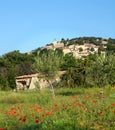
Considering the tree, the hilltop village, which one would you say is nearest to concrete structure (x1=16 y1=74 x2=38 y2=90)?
the tree

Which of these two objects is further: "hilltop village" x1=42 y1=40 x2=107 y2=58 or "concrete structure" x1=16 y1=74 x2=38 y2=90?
"hilltop village" x1=42 y1=40 x2=107 y2=58

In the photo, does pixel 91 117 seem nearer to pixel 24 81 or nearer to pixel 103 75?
pixel 103 75

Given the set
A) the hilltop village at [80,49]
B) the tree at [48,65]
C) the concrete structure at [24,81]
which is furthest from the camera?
the hilltop village at [80,49]

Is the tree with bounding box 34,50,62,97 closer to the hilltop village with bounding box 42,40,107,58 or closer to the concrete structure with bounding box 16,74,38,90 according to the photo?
the concrete structure with bounding box 16,74,38,90

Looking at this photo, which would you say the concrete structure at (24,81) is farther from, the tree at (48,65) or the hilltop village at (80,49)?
the hilltop village at (80,49)

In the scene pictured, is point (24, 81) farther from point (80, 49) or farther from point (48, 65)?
point (80, 49)

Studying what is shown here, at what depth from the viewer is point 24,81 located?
6059cm

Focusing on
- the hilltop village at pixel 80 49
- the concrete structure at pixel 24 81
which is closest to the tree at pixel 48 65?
the concrete structure at pixel 24 81

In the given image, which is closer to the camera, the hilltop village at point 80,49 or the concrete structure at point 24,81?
the concrete structure at point 24,81

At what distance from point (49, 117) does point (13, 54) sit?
71.3m

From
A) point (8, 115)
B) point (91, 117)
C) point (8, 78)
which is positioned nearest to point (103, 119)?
point (91, 117)

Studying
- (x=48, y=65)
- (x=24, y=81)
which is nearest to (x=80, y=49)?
(x=24, y=81)

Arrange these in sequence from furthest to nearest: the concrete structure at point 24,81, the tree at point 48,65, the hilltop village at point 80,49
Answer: the hilltop village at point 80,49
the concrete structure at point 24,81
the tree at point 48,65

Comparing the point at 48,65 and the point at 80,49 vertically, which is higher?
the point at 80,49
